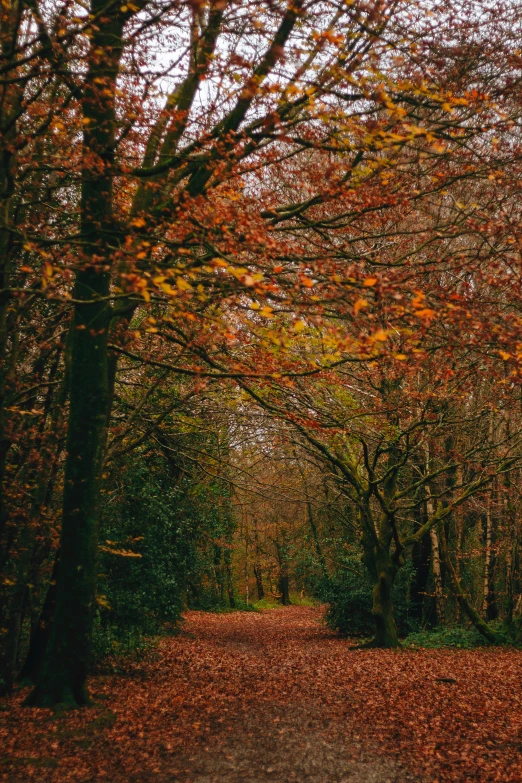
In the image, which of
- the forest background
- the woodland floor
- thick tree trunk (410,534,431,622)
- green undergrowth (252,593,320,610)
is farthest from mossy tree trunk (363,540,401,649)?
green undergrowth (252,593,320,610)

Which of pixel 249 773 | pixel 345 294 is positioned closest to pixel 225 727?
pixel 249 773

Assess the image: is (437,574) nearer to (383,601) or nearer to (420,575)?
(420,575)

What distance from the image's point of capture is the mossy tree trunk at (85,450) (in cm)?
717

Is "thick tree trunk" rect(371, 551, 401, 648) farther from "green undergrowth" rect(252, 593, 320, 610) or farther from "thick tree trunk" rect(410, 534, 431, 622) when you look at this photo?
"green undergrowth" rect(252, 593, 320, 610)

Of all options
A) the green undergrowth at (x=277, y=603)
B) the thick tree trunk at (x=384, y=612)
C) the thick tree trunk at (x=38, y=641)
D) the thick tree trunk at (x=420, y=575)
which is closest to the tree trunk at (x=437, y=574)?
the thick tree trunk at (x=420, y=575)

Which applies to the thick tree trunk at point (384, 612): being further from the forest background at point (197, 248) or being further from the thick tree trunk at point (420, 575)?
the thick tree trunk at point (420, 575)

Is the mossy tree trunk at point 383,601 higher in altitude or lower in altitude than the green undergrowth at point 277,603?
higher

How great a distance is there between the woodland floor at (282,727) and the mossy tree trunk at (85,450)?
1.48 ft

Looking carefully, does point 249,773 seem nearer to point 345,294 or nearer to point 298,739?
point 298,739

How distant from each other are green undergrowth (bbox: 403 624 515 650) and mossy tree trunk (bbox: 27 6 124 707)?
10.3m

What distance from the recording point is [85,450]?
24.7 feet

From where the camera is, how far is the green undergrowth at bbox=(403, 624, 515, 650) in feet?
51.4

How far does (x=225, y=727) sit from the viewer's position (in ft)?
24.7

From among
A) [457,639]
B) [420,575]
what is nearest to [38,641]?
[457,639]
